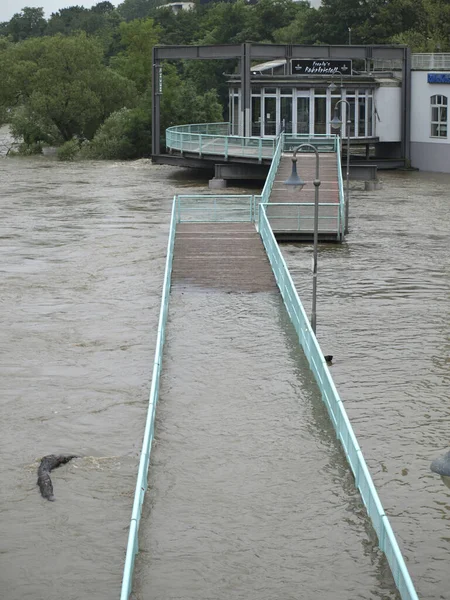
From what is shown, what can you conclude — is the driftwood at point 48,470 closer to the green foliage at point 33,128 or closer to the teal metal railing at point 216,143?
the teal metal railing at point 216,143

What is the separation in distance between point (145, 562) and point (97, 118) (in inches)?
2368

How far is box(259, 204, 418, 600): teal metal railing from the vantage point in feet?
40.3

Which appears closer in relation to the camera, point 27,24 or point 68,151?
point 68,151

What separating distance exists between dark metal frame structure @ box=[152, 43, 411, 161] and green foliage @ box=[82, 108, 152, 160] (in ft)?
28.0

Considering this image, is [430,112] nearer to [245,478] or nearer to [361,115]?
[361,115]

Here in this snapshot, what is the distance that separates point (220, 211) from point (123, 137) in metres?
32.4

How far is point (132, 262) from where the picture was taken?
107ft

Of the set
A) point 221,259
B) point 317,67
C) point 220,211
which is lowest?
point 221,259

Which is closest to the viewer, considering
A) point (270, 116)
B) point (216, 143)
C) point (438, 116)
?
point (216, 143)

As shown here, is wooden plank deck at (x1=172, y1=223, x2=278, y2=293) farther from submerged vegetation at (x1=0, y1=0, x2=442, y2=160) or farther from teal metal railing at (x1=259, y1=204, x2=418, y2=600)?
submerged vegetation at (x1=0, y1=0, x2=442, y2=160)

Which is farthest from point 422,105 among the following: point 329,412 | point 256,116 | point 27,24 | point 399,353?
point 27,24

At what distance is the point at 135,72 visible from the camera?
81.8 m

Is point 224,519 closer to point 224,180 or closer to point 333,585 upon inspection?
point 333,585

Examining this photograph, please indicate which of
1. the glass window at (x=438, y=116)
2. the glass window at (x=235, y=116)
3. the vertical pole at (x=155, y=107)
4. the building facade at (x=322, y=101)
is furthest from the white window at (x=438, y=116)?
the vertical pole at (x=155, y=107)
